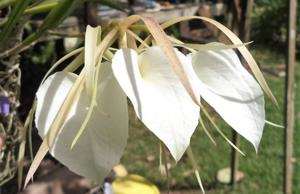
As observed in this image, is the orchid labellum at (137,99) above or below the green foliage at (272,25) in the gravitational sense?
above

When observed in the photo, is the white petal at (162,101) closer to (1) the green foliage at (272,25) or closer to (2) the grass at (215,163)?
(2) the grass at (215,163)

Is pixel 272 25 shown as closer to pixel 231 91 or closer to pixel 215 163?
pixel 215 163

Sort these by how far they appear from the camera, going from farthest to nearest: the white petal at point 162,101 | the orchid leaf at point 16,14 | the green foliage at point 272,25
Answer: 1. the green foliage at point 272,25
2. the orchid leaf at point 16,14
3. the white petal at point 162,101

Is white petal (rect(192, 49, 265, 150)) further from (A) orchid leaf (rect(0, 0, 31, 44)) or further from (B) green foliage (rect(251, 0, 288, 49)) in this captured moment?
(B) green foliage (rect(251, 0, 288, 49))

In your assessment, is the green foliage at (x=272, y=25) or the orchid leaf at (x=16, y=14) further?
the green foliage at (x=272, y=25)

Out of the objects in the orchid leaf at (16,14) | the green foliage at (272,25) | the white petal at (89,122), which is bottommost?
the green foliage at (272,25)

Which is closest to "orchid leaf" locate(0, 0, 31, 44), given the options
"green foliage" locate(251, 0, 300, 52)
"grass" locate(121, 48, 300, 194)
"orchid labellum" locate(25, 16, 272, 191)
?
"orchid labellum" locate(25, 16, 272, 191)

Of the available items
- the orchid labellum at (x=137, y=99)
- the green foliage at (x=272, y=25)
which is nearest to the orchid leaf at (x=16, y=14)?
the orchid labellum at (x=137, y=99)

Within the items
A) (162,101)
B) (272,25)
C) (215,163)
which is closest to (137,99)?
(162,101)

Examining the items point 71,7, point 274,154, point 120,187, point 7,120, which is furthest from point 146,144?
point 71,7
